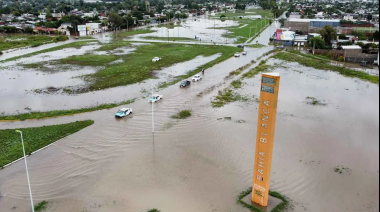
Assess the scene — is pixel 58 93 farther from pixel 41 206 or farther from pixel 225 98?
pixel 41 206

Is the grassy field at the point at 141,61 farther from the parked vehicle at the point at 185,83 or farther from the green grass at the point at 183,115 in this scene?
the green grass at the point at 183,115

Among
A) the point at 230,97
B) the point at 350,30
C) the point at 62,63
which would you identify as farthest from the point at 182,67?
the point at 350,30

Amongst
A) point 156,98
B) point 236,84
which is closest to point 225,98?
point 236,84

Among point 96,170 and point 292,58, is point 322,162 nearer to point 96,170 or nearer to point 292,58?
point 96,170

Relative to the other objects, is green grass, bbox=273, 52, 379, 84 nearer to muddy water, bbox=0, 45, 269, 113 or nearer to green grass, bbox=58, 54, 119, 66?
muddy water, bbox=0, 45, 269, 113

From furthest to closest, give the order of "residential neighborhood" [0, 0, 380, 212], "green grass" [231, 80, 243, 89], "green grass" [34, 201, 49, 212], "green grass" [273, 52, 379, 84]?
"green grass" [273, 52, 379, 84] → "green grass" [231, 80, 243, 89] → "residential neighborhood" [0, 0, 380, 212] → "green grass" [34, 201, 49, 212]

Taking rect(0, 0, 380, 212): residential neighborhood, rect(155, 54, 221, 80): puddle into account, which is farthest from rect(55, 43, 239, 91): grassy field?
rect(155, 54, 221, 80): puddle

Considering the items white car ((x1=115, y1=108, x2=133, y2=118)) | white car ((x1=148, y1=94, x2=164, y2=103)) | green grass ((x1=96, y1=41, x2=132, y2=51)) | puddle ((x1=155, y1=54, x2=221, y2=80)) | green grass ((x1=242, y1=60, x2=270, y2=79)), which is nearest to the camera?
white car ((x1=115, y1=108, x2=133, y2=118))
